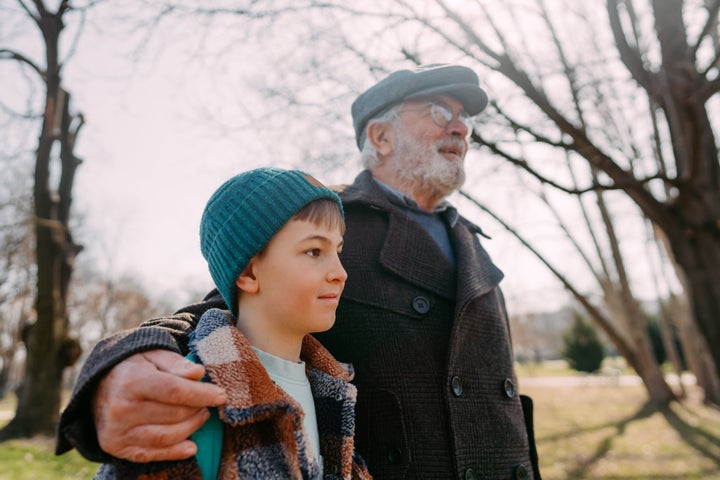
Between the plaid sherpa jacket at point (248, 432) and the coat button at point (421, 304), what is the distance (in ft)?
2.16

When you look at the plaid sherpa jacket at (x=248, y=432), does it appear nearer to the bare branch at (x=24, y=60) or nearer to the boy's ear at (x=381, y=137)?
the boy's ear at (x=381, y=137)

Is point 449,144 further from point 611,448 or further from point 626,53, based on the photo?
point 611,448

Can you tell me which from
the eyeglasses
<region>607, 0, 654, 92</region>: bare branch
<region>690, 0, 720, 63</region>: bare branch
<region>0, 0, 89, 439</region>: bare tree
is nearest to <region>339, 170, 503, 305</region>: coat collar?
the eyeglasses

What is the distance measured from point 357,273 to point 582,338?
99.9ft

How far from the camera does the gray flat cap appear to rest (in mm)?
2418

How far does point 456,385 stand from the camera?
6.03 ft

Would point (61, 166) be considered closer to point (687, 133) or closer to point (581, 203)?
point (687, 133)

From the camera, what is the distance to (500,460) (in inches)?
73.7

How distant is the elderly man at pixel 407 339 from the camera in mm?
1119

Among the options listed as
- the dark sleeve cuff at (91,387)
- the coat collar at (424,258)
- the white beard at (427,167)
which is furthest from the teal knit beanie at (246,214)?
the white beard at (427,167)

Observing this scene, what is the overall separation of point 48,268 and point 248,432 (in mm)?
9946

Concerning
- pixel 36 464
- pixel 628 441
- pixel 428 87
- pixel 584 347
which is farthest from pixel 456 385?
pixel 584 347

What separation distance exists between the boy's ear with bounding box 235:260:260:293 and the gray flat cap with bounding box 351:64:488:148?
4.54 ft

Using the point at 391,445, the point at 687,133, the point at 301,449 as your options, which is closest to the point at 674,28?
the point at 687,133
